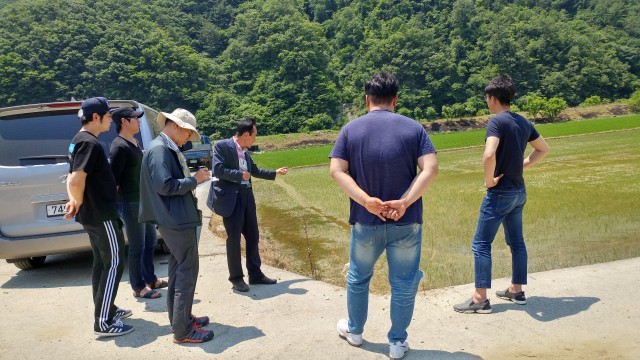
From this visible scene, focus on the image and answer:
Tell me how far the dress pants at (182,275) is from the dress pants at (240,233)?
1.19m

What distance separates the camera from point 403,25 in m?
97.3

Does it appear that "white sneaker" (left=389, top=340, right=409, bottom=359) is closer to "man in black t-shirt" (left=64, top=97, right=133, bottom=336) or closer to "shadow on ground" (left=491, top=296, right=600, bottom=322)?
"shadow on ground" (left=491, top=296, right=600, bottom=322)

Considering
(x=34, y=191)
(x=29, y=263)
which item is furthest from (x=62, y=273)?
(x=34, y=191)

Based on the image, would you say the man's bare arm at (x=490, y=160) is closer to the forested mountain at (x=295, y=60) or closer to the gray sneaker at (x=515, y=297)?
the gray sneaker at (x=515, y=297)

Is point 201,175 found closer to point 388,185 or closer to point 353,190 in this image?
point 353,190

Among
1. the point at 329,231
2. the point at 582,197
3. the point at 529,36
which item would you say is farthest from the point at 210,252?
the point at 529,36

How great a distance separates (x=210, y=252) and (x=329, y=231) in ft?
10.3

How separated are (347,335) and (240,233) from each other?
1859 millimetres

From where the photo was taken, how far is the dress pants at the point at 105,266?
152 inches

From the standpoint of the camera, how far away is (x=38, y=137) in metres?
5.38

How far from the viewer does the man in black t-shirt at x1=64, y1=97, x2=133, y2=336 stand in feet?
12.5

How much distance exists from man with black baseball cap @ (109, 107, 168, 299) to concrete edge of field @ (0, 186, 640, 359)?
24cm

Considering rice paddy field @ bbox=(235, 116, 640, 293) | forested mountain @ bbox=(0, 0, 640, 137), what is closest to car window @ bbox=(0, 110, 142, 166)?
rice paddy field @ bbox=(235, 116, 640, 293)

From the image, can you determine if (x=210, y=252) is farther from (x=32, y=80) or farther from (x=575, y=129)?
(x=32, y=80)
